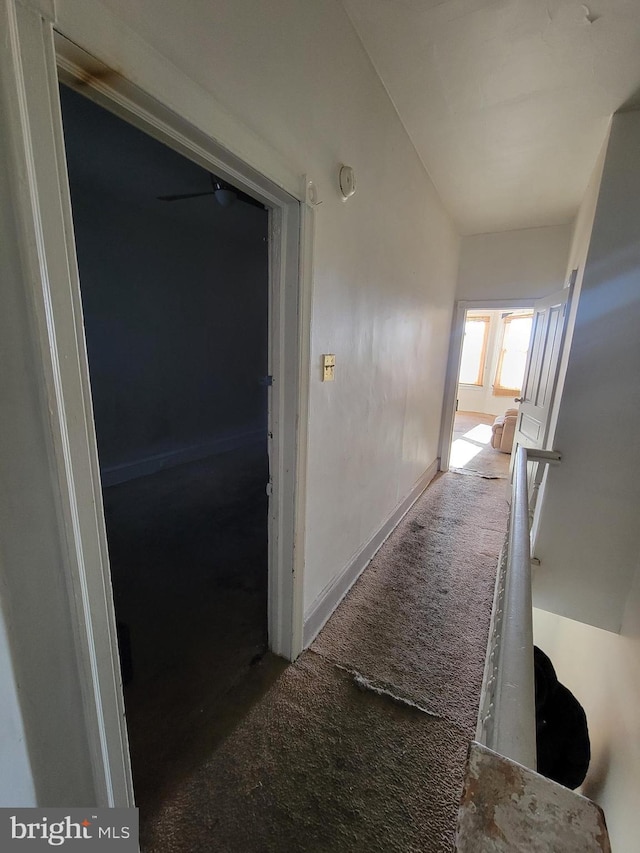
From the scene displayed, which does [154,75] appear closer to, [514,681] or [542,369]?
[514,681]

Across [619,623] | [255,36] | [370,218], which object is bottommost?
[619,623]

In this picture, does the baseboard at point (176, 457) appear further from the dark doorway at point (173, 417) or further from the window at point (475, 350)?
the window at point (475, 350)

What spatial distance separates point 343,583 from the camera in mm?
2047

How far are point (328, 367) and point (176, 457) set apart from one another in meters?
3.18

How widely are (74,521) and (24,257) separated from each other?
0.48 meters

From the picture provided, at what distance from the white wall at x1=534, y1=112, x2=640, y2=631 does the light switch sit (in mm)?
1659

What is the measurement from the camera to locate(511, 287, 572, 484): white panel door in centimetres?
272

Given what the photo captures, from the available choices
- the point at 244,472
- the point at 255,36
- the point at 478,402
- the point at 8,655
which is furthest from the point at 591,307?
the point at 478,402

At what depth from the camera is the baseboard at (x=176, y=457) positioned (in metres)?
3.57

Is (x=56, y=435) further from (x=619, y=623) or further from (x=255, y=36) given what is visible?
(x=619, y=623)

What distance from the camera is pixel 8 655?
622mm

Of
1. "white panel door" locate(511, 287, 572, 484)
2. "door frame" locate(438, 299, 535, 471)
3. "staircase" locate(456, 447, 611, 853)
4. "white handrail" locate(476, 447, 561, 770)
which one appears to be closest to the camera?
"staircase" locate(456, 447, 611, 853)

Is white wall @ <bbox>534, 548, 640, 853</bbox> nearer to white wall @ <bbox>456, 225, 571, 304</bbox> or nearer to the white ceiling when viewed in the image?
the white ceiling

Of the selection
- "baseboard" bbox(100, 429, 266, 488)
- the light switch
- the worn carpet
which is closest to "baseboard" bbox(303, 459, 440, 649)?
the worn carpet
